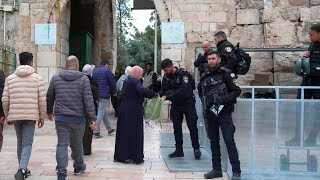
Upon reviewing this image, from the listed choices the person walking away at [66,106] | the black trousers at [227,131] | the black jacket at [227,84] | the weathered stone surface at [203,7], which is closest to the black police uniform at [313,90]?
the black trousers at [227,131]

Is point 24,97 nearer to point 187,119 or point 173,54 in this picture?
point 187,119

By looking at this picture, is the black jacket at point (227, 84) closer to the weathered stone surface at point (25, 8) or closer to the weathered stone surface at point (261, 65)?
the weathered stone surface at point (261, 65)

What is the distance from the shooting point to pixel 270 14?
10.8 meters

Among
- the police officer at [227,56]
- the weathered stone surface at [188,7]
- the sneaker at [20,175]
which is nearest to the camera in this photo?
the sneaker at [20,175]

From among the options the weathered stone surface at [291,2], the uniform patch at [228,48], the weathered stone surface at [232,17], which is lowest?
the uniform patch at [228,48]

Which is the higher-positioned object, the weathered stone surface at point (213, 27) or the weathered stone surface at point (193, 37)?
the weathered stone surface at point (213, 27)

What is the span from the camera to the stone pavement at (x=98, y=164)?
562cm

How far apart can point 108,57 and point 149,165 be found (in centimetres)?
1154

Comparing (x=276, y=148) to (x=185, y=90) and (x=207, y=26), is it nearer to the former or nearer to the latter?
(x=185, y=90)

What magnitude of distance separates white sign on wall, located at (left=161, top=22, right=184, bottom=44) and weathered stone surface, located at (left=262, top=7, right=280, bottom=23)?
199 centimetres

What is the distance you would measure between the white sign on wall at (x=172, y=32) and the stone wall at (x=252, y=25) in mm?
107

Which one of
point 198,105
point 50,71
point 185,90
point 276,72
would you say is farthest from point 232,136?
point 50,71

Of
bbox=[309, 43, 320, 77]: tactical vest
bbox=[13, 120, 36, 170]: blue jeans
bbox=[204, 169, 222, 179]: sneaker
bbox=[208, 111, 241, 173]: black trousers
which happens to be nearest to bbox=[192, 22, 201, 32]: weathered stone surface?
bbox=[309, 43, 320, 77]: tactical vest

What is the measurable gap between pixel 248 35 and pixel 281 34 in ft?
2.55
